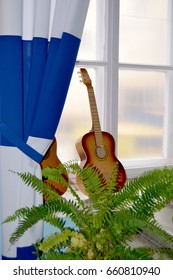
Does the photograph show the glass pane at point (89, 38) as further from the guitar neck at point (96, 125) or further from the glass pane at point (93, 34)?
the guitar neck at point (96, 125)

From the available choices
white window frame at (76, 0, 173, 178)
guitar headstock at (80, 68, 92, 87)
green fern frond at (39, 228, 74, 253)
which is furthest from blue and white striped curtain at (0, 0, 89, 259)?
green fern frond at (39, 228, 74, 253)

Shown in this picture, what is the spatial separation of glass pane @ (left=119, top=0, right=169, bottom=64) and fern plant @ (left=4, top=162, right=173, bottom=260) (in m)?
1.14

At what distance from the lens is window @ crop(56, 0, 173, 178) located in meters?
1.83

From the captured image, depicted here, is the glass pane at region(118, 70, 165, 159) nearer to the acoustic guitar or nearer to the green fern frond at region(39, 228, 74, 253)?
the acoustic guitar

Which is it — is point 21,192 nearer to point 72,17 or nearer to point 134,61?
point 72,17

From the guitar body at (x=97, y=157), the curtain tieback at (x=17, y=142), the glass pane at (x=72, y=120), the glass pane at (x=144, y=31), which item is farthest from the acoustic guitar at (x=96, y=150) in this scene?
the glass pane at (x=144, y=31)

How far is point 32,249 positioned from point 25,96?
63 centimetres

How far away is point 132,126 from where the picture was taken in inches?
79.1

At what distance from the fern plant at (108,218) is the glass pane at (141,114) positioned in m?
1.02

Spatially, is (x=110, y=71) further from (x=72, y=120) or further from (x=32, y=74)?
(x=32, y=74)

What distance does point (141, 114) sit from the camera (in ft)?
6.68

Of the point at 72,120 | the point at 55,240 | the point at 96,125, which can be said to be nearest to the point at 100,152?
the point at 96,125

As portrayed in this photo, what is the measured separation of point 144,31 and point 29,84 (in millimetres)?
936
